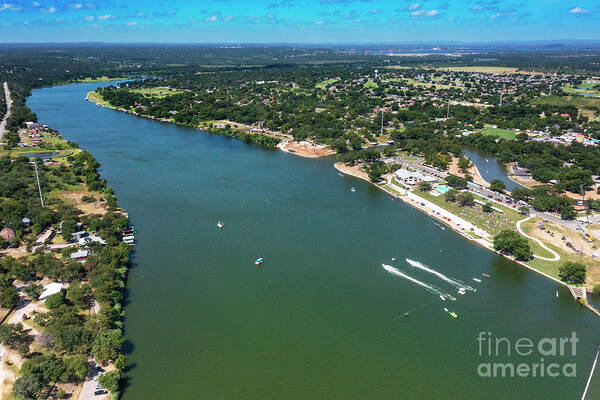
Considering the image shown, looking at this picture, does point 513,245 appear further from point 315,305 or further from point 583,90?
point 583,90

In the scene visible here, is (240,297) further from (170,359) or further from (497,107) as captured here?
(497,107)

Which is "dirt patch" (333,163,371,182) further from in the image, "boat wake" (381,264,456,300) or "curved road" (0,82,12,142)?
"curved road" (0,82,12,142)

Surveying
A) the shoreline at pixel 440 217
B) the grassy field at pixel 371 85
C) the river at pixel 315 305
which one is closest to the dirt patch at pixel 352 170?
the shoreline at pixel 440 217

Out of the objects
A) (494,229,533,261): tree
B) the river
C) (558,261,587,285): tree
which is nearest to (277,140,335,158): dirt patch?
the river

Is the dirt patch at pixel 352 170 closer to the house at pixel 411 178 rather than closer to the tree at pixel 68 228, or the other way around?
the house at pixel 411 178

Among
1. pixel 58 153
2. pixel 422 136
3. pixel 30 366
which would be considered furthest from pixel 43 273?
pixel 422 136

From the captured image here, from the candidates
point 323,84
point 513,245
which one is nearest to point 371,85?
point 323,84
